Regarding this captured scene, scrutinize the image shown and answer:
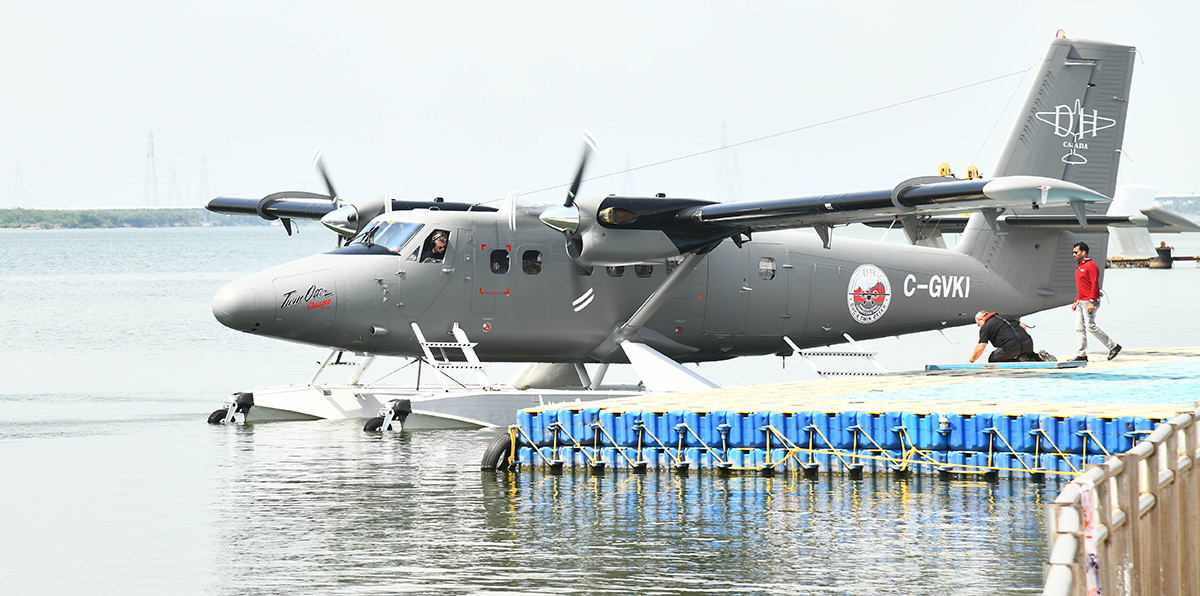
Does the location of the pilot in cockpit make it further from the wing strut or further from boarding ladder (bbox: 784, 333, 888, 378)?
boarding ladder (bbox: 784, 333, 888, 378)

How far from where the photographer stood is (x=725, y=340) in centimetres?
2045

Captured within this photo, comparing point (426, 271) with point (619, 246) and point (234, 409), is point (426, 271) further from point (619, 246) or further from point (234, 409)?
point (234, 409)

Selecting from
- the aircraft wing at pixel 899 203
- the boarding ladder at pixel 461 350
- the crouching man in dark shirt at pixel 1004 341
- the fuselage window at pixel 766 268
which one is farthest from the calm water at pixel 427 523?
the crouching man in dark shirt at pixel 1004 341

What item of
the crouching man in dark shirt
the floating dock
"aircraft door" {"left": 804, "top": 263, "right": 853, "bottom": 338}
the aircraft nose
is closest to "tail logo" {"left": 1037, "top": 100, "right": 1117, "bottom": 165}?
the crouching man in dark shirt

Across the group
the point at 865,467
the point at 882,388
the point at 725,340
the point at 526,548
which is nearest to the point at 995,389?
the point at 882,388

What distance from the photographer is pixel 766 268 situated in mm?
20438

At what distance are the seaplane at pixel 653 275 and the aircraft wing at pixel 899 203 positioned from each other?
30 mm

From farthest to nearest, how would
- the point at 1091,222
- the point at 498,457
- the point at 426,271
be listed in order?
the point at 1091,222 → the point at 426,271 → the point at 498,457

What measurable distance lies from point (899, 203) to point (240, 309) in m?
8.10

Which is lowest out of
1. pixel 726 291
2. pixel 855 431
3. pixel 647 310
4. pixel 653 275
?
pixel 855 431

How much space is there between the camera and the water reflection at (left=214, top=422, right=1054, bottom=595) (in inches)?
402

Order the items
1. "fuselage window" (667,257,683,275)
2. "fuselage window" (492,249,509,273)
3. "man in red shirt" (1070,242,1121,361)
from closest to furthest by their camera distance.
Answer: "fuselage window" (492,249,509,273) → "man in red shirt" (1070,242,1121,361) → "fuselage window" (667,257,683,275)

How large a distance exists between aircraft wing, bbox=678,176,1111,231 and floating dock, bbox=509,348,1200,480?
2.18m

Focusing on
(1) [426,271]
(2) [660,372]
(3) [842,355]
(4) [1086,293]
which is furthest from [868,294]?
(1) [426,271]
